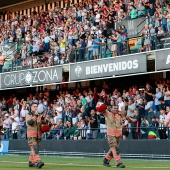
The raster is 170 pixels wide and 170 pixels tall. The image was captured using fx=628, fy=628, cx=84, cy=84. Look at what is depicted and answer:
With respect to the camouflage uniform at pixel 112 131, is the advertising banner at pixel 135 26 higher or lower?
higher

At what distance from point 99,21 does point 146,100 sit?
22.3 ft

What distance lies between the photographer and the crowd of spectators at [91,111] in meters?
25.5

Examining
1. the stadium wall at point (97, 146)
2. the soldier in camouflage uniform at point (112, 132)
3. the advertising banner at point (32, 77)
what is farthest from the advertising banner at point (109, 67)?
the soldier in camouflage uniform at point (112, 132)

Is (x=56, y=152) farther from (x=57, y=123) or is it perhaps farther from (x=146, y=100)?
(x=146, y=100)

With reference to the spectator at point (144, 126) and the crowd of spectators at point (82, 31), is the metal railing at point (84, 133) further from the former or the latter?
the crowd of spectators at point (82, 31)

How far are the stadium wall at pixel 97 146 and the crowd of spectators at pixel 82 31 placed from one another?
14.1 ft

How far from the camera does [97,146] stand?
2677 cm


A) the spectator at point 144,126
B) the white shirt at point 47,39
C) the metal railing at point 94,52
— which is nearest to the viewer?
the spectator at point 144,126

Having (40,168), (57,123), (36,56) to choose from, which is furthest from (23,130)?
(40,168)

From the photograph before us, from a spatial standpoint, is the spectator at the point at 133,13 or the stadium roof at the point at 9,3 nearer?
the spectator at the point at 133,13

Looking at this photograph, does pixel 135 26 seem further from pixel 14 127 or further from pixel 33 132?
pixel 33 132

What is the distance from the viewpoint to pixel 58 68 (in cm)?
3169

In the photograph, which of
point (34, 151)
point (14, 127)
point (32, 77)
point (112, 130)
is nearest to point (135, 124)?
point (112, 130)

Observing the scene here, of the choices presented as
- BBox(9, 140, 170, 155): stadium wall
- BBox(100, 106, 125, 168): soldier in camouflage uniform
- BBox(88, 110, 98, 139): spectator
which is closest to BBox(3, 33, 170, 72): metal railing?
BBox(88, 110, 98, 139): spectator
